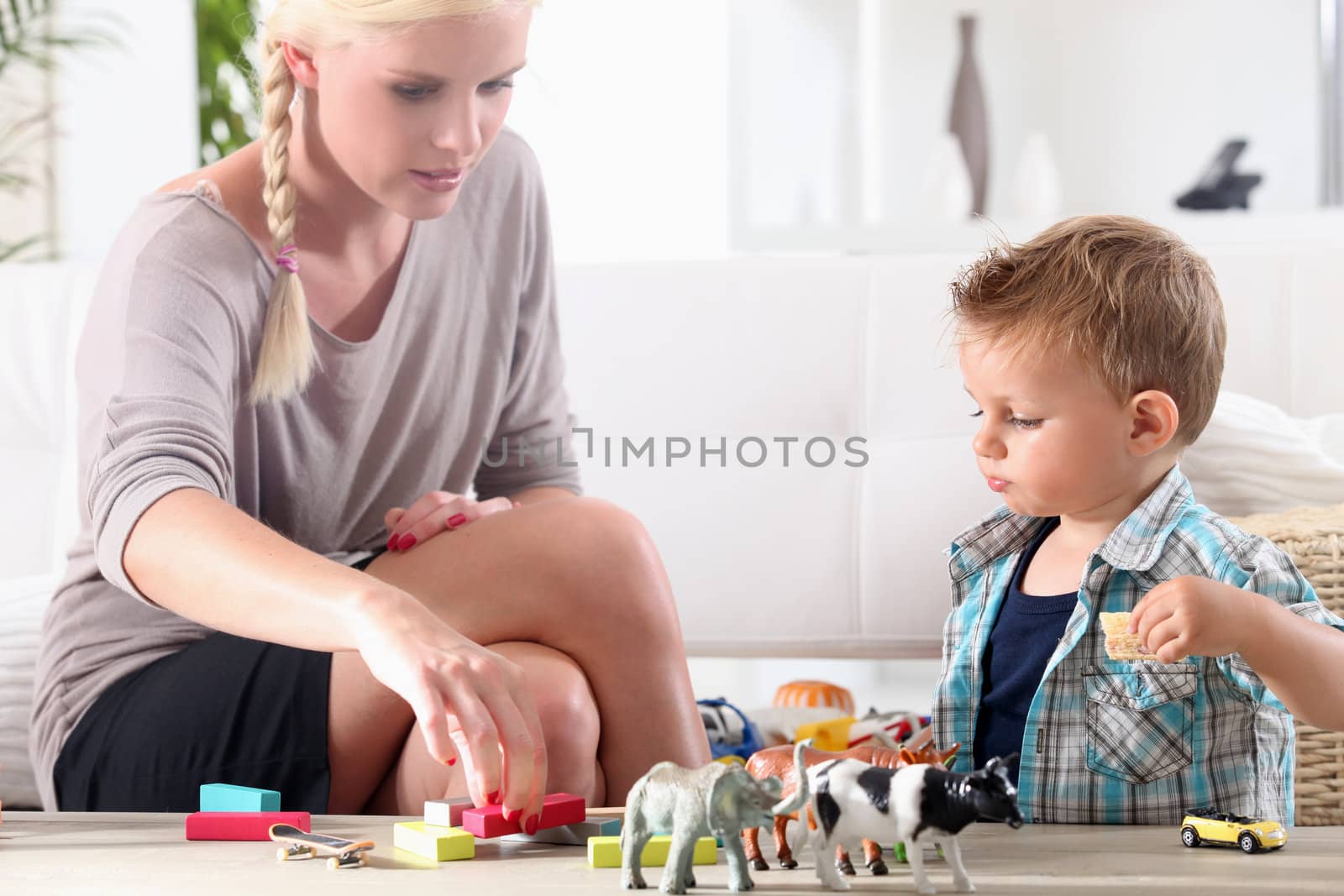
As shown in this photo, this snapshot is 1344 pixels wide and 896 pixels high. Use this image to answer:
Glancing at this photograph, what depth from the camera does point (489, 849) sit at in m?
0.84

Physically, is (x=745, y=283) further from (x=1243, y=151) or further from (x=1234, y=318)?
(x=1243, y=151)

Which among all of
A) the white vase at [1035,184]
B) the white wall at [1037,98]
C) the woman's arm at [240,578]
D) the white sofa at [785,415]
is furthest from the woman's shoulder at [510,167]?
the white vase at [1035,184]

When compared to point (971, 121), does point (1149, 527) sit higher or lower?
lower

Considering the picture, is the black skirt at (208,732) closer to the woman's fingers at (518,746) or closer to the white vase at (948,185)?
the woman's fingers at (518,746)

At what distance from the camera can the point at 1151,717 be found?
3.22ft

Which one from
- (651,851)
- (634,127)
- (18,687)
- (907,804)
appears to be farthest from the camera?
(634,127)

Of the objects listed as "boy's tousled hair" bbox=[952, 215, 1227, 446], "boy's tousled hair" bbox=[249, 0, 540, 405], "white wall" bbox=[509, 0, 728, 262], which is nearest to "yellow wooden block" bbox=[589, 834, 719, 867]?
"boy's tousled hair" bbox=[952, 215, 1227, 446]

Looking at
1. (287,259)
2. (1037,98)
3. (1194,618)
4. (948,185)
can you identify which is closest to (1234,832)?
(1194,618)

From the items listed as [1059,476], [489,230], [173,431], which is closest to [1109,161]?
[489,230]

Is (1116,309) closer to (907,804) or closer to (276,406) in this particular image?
(907,804)

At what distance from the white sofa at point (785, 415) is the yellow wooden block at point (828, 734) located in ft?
0.43

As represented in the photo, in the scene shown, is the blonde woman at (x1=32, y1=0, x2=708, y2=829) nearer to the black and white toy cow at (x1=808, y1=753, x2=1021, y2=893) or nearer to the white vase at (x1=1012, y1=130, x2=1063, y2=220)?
the black and white toy cow at (x1=808, y1=753, x2=1021, y2=893)

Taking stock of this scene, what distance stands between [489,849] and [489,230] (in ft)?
2.34

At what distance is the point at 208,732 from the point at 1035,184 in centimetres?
228
